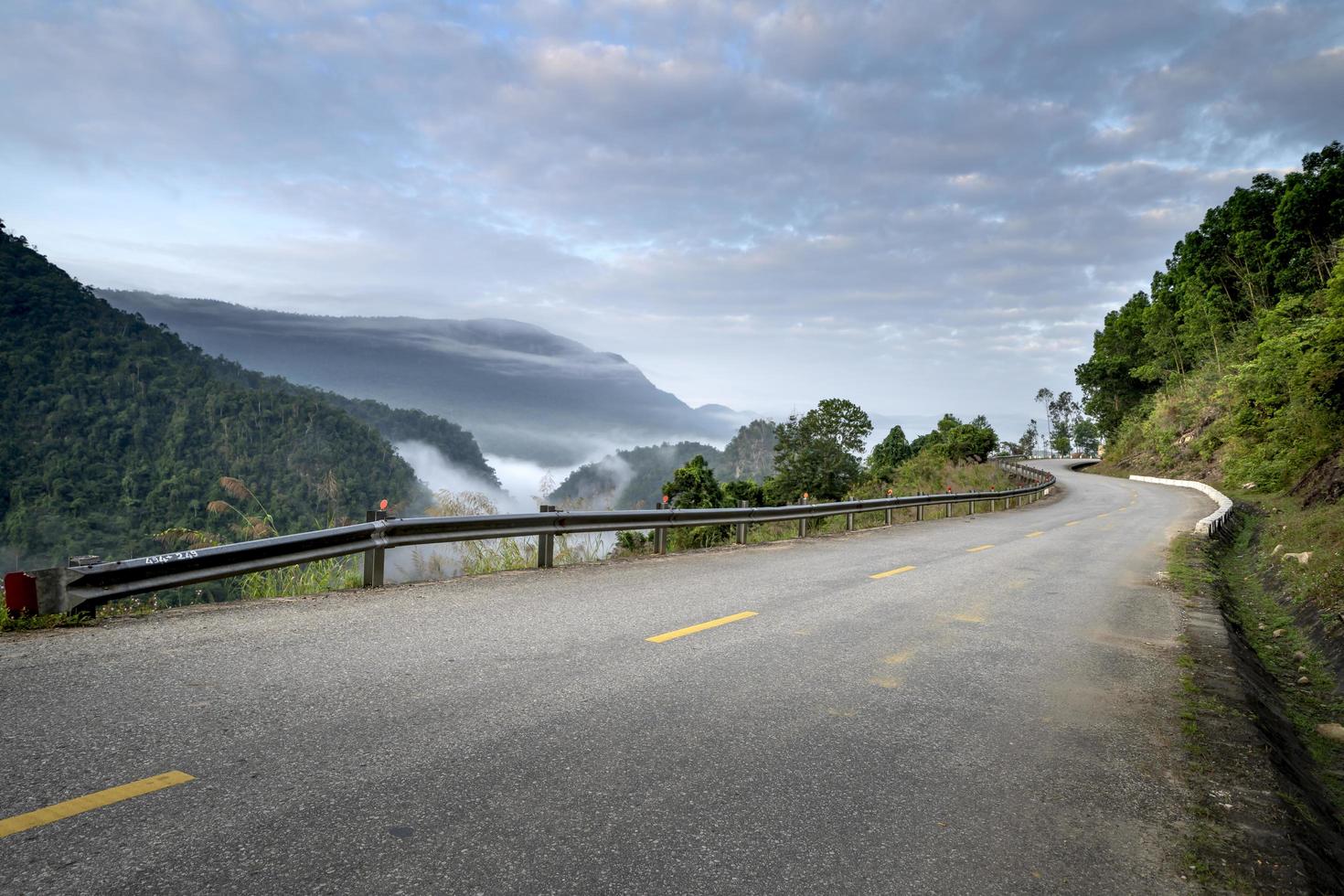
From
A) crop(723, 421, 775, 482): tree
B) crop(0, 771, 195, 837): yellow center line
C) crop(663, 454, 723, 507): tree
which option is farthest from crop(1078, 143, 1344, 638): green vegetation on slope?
crop(723, 421, 775, 482): tree

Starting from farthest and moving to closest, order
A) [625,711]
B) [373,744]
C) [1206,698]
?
[1206,698]
[625,711]
[373,744]

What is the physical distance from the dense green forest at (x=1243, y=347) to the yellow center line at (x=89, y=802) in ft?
64.8

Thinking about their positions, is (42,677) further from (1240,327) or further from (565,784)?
(1240,327)

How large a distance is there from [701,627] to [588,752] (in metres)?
3.01

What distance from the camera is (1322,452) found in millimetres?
20297

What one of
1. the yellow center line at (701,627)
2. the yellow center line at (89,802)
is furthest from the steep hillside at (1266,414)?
the yellow center line at (89,802)

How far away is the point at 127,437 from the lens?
343 ft

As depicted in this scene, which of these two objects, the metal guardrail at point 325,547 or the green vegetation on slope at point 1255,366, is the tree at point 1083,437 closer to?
the green vegetation on slope at point 1255,366

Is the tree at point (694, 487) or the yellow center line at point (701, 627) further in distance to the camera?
the tree at point (694, 487)

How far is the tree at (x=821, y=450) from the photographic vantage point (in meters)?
66.4

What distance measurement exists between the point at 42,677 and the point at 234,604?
2397 mm

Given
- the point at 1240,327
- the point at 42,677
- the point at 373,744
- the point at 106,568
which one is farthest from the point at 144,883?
the point at 1240,327

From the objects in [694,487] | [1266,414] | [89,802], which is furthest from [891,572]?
[694,487]

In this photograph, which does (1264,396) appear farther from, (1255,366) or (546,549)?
(546,549)
